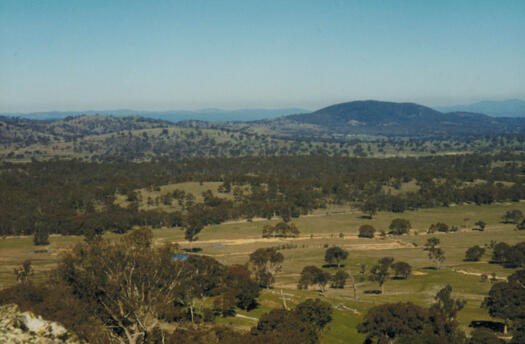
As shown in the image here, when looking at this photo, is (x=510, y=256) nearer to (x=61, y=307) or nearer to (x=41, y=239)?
(x=61, y=307)

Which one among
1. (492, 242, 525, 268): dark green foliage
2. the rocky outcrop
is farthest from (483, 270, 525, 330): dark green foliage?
the rocky outcrop

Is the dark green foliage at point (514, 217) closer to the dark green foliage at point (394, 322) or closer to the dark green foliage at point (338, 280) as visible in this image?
the dark green foliage at point (338, 280)

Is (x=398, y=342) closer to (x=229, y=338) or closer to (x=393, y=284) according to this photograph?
(x=229, y=338)

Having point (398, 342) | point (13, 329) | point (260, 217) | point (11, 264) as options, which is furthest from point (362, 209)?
point (13, 329)

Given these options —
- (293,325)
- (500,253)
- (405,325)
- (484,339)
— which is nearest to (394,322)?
(405,325)

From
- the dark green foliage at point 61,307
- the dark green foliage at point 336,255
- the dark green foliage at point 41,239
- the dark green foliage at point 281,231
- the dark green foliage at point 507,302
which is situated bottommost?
the dark green foliage at point 41,239

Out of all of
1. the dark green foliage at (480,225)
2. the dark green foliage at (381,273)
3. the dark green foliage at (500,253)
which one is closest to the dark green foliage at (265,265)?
the dark green foliage at (381,273)
